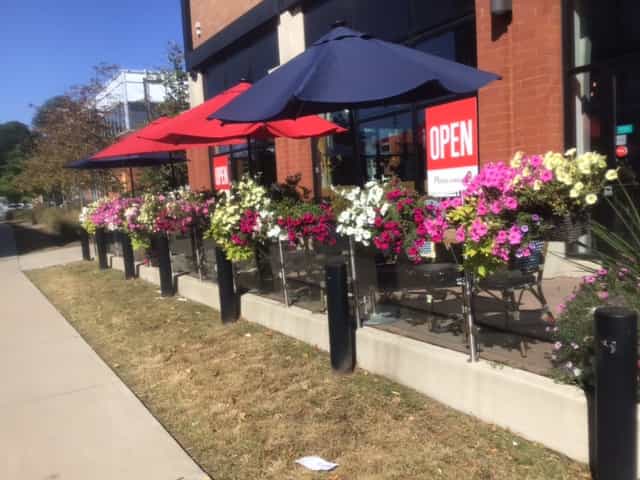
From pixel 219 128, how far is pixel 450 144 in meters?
2.90

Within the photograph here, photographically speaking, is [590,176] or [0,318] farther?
[0,318]

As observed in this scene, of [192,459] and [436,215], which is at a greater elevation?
[436,215]

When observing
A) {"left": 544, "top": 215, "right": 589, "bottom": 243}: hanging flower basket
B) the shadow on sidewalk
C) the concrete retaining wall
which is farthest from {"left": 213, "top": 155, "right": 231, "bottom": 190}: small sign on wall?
{"left": 544, "top": 215, "right": 589, "bottom": 243}: hanging flower basket

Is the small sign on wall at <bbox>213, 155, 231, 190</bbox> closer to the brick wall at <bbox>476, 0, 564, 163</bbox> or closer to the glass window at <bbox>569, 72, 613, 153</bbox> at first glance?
the brick wall at <bbox>476, 0, 564, 163</bbox>

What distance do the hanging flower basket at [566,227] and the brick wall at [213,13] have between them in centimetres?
1001

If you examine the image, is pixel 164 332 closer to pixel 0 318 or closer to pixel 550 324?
pixel 0 318

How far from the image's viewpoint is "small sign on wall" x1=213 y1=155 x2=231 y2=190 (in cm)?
1391

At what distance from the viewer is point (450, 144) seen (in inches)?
289

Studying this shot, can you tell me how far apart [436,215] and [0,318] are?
6720mm

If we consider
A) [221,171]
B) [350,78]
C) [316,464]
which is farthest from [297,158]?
[316,464]

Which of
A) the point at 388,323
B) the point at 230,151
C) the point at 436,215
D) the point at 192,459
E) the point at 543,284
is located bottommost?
the point at 192,459

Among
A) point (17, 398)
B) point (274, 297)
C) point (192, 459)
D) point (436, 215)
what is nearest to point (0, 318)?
point (17, 398)

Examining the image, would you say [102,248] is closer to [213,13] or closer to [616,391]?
[213,13]

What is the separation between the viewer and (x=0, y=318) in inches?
313
